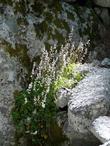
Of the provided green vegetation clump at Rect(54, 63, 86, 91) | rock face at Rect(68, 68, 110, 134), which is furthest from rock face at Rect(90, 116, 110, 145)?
green vegetation clump at Rect(54, 63, 86, 91)

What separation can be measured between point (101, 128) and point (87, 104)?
18.8 inches

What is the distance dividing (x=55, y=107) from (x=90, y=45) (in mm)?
1858

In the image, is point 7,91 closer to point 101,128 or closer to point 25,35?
point 25,35

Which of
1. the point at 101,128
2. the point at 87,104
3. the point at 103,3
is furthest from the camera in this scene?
the point at 103,3

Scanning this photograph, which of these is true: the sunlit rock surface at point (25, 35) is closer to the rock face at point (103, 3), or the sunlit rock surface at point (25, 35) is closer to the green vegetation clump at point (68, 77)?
the rock face at point (103, 3)

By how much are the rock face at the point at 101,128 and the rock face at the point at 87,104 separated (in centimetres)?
17

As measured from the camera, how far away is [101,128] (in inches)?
209

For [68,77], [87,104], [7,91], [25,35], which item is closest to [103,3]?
[25,35]

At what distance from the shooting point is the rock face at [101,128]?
5.16 meters

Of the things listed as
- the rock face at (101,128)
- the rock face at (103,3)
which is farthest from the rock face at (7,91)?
the rock face at (103,3)

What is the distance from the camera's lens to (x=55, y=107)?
628 centimetres

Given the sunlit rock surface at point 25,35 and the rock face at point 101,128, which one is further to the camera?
the sunlit rock surface at point 25,35

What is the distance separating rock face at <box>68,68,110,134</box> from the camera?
18.5 feet

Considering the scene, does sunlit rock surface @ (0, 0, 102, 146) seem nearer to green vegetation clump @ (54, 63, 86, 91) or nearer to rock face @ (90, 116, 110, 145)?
green vegetation clump @ (54, 63, 86, 91)
